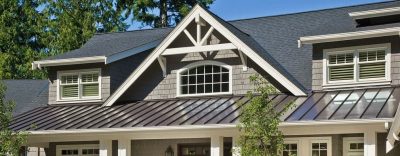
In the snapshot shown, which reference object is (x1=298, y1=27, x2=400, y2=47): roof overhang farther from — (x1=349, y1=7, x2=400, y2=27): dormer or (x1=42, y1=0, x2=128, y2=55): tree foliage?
(x1=42, y1=0, x2=128, y2=55): tree foliage

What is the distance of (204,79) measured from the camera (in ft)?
70.4

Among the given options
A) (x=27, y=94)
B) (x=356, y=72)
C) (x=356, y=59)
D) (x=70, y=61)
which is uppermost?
(x=70, y=61)

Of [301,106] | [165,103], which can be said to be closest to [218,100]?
[165,103]

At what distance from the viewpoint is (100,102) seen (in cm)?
2297

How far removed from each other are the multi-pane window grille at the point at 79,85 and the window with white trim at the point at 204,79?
322 cm

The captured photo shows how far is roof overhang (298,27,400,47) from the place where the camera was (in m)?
18.8

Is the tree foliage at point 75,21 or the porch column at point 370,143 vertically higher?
the tree foliage at point 75,21

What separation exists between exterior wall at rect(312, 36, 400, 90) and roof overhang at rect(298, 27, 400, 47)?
30 cm

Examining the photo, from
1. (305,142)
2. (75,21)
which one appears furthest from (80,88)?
(75,21)

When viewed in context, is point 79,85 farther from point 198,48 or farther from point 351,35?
point 351,35

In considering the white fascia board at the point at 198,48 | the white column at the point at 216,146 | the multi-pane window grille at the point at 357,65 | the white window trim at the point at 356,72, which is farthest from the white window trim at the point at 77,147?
the multi-pane window grille at the point at 357,65

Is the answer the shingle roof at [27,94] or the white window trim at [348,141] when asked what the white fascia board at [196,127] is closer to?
the white window trim at [348,141]

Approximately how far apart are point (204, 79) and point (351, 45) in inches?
176

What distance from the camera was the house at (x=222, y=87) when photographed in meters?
18.0
